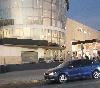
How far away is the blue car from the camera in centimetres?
3011

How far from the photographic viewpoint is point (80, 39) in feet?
392

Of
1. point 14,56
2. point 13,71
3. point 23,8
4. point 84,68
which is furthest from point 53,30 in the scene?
point 84,68

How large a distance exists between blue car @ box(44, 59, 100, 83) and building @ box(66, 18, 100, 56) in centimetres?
5592

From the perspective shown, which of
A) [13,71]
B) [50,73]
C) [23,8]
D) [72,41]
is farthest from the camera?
[72,41]

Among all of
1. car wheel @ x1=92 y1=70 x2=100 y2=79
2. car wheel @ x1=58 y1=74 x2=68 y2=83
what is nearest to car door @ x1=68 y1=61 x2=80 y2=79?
car wheel @ x1=58 y1=74 x2=68 y2=83

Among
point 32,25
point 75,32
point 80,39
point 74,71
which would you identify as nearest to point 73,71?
point 74,71

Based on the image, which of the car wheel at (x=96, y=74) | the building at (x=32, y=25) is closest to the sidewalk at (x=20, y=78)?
the car wheel at (x=96, y=74)

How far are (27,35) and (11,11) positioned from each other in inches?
260

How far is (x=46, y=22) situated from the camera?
8975 cm

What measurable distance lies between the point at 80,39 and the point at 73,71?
8911 centimetres

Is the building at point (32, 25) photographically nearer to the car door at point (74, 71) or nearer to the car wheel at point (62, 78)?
the car door at point (74, 71)

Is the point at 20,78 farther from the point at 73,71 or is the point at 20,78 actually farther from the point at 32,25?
the point at 32,25

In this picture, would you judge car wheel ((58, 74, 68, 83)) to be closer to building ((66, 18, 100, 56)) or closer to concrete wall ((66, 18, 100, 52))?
building ((66, 18, 100, 56))

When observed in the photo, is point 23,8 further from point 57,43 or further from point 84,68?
point 84,68
